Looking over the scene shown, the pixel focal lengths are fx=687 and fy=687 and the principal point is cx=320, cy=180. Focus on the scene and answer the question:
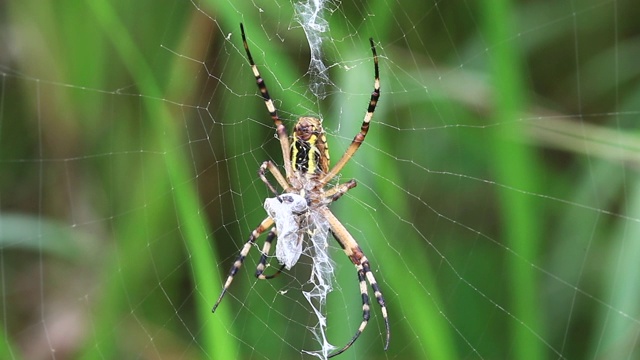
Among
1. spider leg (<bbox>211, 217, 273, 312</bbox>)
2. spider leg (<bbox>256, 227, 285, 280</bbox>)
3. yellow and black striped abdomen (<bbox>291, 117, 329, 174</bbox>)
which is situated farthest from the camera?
spider leg (<bbox>256, 227, 285, 280</bbox>)

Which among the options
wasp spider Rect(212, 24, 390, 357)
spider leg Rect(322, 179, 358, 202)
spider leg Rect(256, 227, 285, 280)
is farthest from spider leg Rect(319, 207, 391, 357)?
spider leg Rect(256, 227, 285, 280)

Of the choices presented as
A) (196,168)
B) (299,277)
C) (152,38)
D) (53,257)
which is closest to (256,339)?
(299,277)

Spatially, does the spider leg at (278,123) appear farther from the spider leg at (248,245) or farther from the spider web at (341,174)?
the spider leg at (248,245)

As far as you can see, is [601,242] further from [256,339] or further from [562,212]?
[256,339]

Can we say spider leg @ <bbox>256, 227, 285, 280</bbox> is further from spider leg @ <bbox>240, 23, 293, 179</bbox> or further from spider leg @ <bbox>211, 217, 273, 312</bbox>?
spider leg @ <bbox>240, 23, 293, 179</bbox>

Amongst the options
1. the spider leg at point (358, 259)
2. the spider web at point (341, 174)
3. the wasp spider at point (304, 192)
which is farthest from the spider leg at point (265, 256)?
the spider leg at point (358, 259)

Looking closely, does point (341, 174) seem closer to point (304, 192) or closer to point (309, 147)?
point (304, 192)

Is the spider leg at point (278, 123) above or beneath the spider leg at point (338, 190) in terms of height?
above
